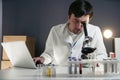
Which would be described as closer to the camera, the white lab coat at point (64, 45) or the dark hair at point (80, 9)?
the dark hair at point (80, 9)

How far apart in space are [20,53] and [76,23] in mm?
469

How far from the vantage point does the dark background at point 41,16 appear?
4.13 metres

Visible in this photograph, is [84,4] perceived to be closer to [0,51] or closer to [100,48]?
[100,48]

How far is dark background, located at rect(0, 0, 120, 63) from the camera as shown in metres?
4.13

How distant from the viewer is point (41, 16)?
428cm

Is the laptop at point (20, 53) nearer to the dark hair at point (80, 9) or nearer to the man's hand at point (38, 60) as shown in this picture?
the man's hand at point (38, 60)

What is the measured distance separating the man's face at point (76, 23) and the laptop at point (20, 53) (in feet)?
1.37

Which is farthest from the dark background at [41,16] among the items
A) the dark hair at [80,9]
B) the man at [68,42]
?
Answer: the dark hair at [80,9]

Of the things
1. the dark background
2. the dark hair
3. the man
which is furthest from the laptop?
the dark background

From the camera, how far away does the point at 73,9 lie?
1.61 m

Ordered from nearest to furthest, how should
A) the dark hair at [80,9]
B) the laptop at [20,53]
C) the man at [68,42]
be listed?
the laptop at [20,53] → the dark hair at [80,9] → the man at [68,42]

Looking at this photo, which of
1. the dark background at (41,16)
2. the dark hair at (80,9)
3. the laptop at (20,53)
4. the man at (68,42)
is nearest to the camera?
the laptop at (20,53)

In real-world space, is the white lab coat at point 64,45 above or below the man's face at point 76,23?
below

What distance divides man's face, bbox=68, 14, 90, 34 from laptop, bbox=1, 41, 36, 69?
16.4 inches
